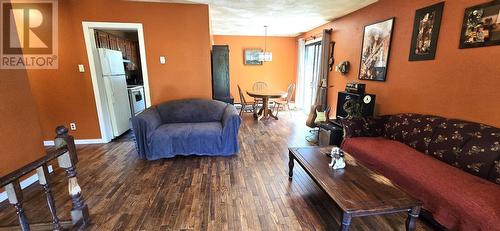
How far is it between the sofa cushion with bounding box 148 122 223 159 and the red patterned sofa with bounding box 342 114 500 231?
1842 mm

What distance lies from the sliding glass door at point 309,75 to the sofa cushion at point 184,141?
3551 millimetres

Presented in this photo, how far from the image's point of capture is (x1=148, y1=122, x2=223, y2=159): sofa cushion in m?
2.96

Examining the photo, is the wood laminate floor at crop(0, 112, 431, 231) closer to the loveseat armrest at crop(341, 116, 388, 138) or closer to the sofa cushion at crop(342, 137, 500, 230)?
the sofa cushion at crop(342, 137, 500, 230)

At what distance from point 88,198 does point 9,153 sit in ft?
3.13

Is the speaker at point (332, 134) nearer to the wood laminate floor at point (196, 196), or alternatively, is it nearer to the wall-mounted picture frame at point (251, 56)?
the wood laminate floor at point (196, 196)

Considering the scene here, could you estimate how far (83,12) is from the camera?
10.7 feet

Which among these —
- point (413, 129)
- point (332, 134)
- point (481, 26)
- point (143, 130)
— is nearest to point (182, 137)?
point (143, 130)

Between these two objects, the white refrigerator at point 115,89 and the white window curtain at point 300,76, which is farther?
the white window curtain at point 300,76

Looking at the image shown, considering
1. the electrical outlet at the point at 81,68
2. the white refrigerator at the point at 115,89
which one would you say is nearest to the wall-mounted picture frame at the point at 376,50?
the white refrigerator at the point at 115,89

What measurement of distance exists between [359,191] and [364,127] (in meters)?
1.51

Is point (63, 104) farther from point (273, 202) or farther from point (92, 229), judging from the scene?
point (273, 202)

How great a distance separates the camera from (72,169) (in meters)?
1.64

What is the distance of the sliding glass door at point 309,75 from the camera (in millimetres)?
5777

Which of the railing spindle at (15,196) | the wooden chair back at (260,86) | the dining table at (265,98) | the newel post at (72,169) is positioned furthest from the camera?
the wooden chair back at (260,86)
